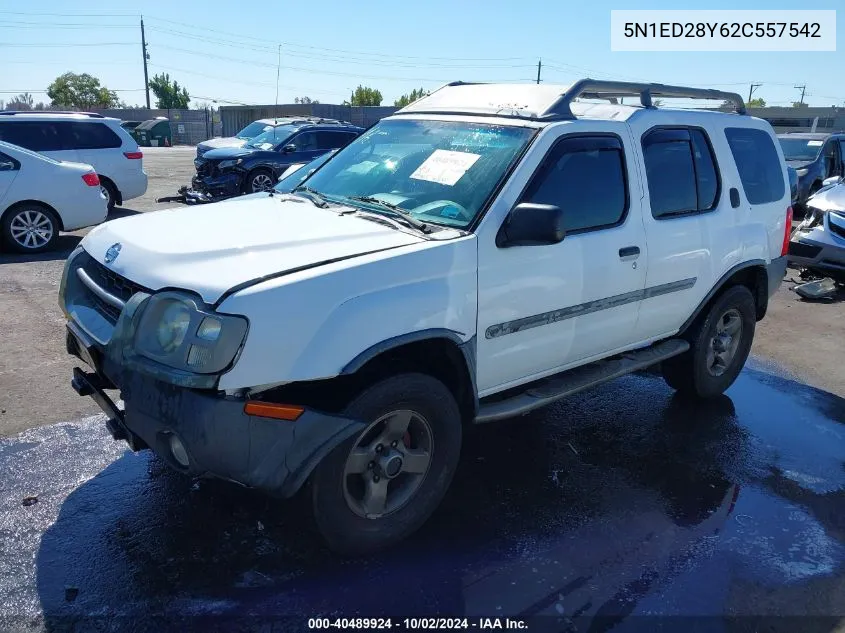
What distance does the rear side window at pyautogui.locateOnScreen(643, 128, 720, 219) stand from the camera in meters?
4.22

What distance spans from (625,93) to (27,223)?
26.8ft

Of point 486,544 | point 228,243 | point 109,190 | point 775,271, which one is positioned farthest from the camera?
point 109,190

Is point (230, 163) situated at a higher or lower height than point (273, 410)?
higher

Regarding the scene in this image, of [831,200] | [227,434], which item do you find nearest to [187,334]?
[227,434]

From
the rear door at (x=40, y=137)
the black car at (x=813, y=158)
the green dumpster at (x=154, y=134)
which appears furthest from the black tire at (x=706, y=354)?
the green dumpster at (x=154, y=134)

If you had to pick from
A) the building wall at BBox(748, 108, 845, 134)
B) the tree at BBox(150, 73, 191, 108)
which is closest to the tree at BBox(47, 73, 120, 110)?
the tree at BBox(150, 73, 191, 108)

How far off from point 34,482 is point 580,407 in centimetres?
355

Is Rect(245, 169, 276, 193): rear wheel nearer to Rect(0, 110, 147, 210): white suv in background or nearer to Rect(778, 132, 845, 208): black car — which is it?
Rect(0, 110, 147, 210): white suv in background

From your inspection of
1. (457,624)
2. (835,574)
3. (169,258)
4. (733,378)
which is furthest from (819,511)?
(169,258)

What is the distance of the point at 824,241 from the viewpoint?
849cm

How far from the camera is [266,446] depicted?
2.63 metres

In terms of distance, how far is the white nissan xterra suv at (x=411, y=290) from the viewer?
8.67 feet

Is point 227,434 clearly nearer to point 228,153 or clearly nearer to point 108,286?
point 108,286

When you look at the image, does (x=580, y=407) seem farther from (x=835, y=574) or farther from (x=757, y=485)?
(x=835, y=574)
